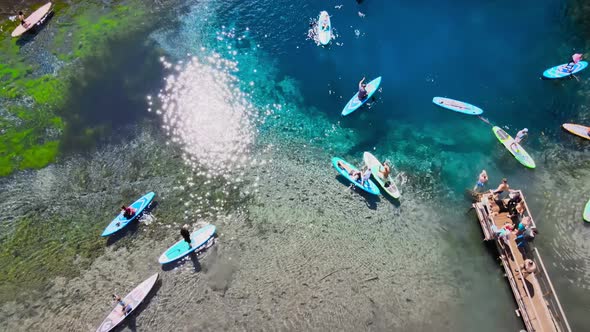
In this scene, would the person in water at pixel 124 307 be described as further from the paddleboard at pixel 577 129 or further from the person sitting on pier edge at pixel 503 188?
the paddleboard at pixel 577 129

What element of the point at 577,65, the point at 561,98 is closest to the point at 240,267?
the point at 561,98

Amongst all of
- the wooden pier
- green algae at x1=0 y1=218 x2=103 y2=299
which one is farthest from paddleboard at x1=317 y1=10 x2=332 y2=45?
green algae at x1=0 y1=218 x2=103 y2=299

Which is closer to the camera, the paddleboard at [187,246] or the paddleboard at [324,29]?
the paddleboard at [187,246]

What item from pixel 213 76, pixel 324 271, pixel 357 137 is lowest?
pixel 324 271

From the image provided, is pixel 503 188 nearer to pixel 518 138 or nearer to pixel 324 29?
pixel 518 138

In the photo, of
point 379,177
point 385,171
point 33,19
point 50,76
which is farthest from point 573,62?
point 33,19

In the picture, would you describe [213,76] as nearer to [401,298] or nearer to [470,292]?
[401,298]

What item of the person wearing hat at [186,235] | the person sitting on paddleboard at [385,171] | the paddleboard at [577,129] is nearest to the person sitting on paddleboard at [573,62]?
the paddleboard at [577,129]
